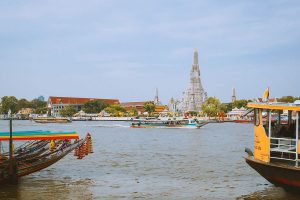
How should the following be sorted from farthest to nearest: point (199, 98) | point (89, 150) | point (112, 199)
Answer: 1. point (199, 98)
2. point (89, 150)
3. point (112, 199)

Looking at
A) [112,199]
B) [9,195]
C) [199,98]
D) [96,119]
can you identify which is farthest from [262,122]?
[199,98]

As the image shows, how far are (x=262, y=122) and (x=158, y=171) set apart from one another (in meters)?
7.64

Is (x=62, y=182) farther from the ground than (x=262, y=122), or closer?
closer

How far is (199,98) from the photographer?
547ft

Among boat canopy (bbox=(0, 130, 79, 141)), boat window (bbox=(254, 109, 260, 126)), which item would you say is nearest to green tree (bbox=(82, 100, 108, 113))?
boat canopy (bbox=(0, 130, 79, 141))

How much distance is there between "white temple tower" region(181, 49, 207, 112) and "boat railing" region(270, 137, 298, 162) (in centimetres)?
14342

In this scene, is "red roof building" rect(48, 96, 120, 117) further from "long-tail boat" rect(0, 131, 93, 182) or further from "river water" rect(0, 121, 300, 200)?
"long-tail boat" rect(0, 131, 93, 182)

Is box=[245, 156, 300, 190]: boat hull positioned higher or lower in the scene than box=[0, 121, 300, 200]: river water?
higher

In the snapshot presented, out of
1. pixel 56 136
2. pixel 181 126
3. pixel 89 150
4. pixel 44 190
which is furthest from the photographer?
pixel 181 126

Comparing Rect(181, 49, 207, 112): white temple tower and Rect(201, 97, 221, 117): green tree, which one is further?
Rect(181, 49, 207, 112): white temple tower

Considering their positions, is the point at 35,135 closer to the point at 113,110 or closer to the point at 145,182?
the point at 145,182

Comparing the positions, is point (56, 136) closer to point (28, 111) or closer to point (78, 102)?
point (78, 102)

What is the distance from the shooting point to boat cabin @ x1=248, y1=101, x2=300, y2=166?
544 inches

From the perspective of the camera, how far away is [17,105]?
7338 inches
